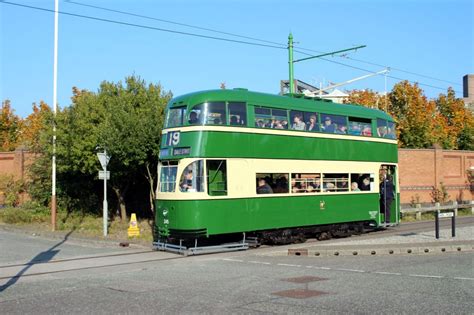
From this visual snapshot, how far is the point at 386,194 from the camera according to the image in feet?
73.6

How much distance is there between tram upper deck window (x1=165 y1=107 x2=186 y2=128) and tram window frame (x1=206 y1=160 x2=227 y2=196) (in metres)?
1.60

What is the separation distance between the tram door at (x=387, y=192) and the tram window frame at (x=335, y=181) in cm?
285

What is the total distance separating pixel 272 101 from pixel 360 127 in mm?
5001

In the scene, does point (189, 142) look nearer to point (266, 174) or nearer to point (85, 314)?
point (266, 174)

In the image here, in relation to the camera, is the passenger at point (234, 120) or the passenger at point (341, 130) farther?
the passenger at point (341, 130)

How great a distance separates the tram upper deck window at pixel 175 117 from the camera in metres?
16.5

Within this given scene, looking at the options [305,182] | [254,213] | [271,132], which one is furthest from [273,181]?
[271,132]

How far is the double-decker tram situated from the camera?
15.9m

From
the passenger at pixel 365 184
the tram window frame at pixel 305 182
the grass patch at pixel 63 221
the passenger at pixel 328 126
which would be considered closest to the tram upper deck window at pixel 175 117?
the tram window frame at pixel 305 182

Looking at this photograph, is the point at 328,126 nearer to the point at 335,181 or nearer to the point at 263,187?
the point at 335,181

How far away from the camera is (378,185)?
21812 millimetres

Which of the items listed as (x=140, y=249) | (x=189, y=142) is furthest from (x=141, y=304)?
(x=140, y=249)

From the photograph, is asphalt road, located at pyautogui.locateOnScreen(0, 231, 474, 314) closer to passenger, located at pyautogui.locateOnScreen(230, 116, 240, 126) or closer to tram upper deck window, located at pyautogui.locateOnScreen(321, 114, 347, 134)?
passenger, located at pyautogui.locateOnScreen(230, 116, 240, 126)

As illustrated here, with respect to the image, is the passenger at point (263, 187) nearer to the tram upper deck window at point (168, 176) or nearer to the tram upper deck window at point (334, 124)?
the tram upper deck window at point (168, 176)
